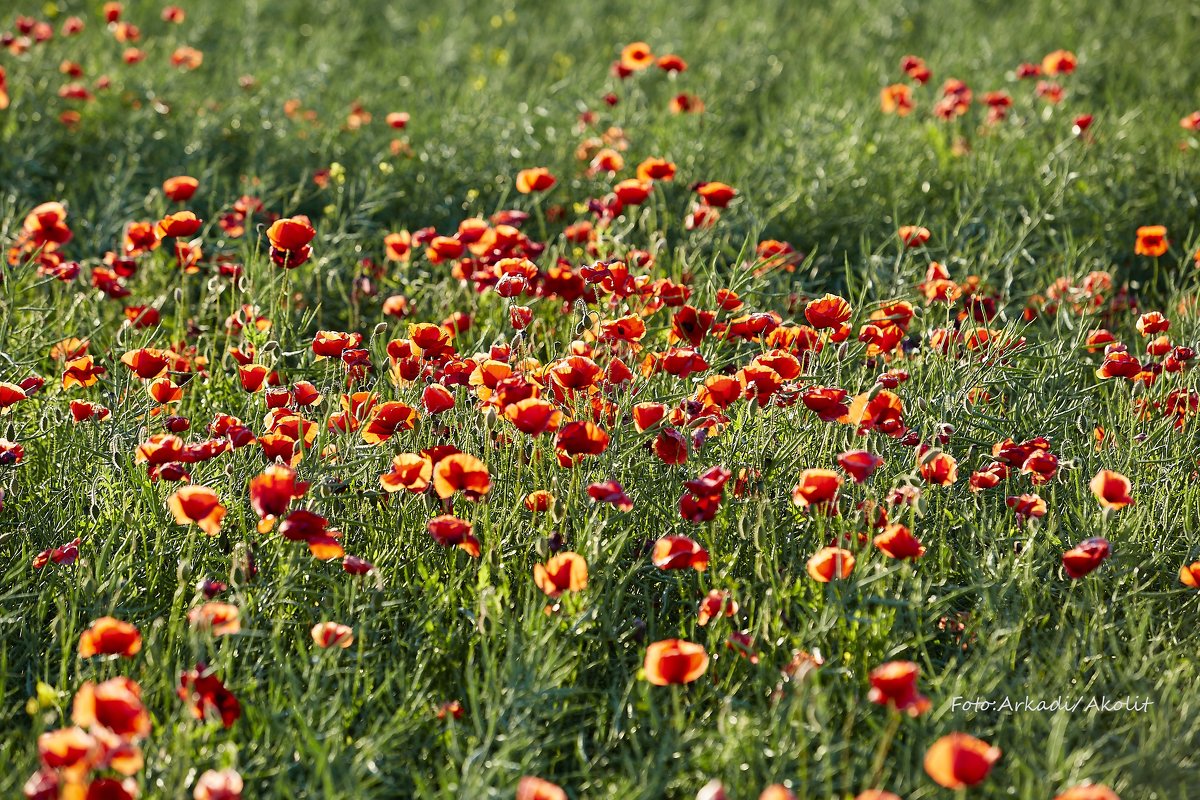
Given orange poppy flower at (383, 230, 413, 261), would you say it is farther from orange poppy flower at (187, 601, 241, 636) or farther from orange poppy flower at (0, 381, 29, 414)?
orange poppy flower at (187, 601, 241, 636)

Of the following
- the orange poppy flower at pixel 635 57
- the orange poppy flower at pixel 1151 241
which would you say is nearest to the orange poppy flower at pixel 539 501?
the orange poppy flower at pixel 1151 241

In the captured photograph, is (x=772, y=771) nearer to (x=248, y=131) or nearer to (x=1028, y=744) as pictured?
(x=1028, y=744)

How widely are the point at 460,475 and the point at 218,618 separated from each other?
1.36 feet

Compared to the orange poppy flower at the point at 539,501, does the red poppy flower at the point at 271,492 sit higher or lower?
higher

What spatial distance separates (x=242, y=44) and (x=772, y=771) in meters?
4.86

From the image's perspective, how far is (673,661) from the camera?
1.65 meters

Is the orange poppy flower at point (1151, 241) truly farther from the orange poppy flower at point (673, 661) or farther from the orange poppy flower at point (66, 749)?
the orange poppy flower at point (66, 749)

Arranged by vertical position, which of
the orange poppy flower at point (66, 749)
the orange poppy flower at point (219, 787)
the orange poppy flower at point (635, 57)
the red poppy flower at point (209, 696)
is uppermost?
the orange poppy flower at point (635, 57)

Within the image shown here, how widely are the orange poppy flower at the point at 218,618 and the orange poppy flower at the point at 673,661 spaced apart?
0.56 metres

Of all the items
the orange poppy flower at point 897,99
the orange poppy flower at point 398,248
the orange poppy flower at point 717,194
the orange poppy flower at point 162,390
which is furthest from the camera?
the orange poppy flower at point 897,99

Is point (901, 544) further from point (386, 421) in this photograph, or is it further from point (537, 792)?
point (386, 421)

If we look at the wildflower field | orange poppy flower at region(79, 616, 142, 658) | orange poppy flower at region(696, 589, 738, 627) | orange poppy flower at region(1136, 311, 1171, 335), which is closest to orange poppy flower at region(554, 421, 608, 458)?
the wildflower field

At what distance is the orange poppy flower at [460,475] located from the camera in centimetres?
193

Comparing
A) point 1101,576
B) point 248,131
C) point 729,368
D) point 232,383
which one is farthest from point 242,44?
point 1101,576
